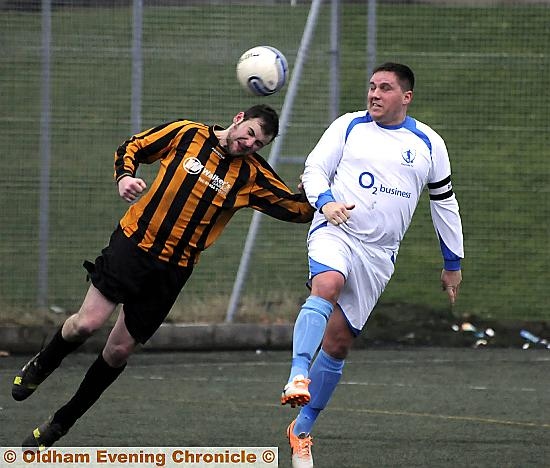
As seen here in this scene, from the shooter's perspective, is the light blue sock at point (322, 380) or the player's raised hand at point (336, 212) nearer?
the player's raised hand at point (336, 212)

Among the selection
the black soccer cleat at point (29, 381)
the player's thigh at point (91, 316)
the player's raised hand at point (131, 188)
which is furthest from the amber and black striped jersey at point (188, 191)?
the black soccer cleat at point (29, 381)

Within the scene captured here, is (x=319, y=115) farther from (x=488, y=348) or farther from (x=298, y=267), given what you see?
(x=488, y=348)

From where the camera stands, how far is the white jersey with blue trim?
25.3 feet

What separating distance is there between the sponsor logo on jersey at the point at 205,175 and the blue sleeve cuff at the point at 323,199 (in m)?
0.61

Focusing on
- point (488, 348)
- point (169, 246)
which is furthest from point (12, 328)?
point (169, 246)

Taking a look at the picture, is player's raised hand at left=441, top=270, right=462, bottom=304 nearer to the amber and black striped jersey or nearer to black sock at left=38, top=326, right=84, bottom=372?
the amber and black striped jersey

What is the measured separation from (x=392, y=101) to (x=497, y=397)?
3.47m

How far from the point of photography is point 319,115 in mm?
13461

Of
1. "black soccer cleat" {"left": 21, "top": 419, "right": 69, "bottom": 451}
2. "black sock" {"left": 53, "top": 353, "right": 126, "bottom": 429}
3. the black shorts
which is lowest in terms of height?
"black soccer cleat" {"left": 21, "top": 419, "right": 69, "bottom": 451}

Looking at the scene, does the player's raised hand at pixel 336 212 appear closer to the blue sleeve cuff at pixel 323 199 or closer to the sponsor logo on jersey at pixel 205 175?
the blue sleeve cuff at pixel 323 199

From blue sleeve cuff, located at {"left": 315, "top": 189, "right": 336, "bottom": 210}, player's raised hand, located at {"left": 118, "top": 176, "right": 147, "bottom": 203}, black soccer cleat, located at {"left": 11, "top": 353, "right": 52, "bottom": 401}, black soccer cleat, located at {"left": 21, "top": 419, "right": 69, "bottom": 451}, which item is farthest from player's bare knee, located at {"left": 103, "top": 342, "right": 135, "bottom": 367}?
blue sleeve cuff, located at {"left": 315, "top": 189, "right": 336, "bottom": 210}

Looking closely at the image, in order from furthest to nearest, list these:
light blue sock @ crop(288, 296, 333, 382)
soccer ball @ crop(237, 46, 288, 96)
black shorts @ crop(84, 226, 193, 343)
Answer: soccer ball @ crop(237, 46, 288, 96)
black shorts @ crop(84, 226, 193, 343)
light blue sock @ crop(288, 296, 333, 382)

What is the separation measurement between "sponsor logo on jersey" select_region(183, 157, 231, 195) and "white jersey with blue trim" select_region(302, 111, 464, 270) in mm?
465

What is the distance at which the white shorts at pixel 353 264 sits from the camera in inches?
298
